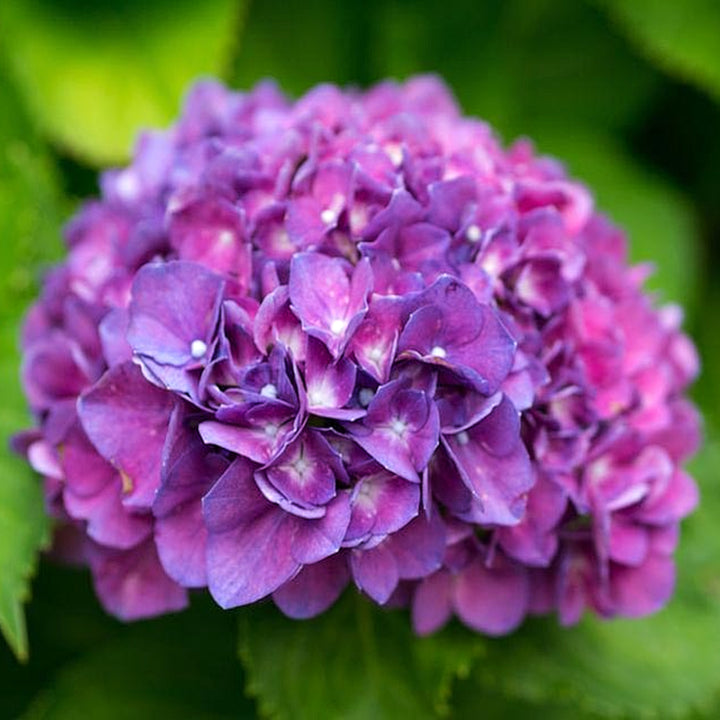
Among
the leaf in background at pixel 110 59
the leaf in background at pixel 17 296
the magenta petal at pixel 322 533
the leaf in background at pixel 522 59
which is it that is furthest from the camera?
the leaf in background at pixel 522 59

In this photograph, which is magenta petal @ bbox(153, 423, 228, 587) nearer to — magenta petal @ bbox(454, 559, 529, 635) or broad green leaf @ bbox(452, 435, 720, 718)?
magenta petal @ bbox(454, 559, 529, 635)

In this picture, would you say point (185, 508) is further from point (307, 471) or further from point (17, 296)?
point (17, 296)

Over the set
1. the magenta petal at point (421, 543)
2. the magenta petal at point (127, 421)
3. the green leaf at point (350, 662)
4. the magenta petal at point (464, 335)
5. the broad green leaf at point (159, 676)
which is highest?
the magenta petal at point (464, 335)

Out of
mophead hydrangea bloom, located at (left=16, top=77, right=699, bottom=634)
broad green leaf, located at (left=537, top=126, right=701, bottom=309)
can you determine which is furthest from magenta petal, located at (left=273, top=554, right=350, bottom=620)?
broad green leaf, located at (left=537, top=126, right=701, bottom=309)

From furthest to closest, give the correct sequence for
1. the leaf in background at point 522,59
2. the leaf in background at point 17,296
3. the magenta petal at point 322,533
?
the leaf in background at point 522,59 → the leaf in background at point 17,296 → the magenta petal at point 322,533

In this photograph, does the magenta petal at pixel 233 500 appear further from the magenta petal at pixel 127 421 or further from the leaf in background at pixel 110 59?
the leaf in background at pixel 110 59

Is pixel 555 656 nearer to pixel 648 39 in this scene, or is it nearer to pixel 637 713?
pixel 637 713

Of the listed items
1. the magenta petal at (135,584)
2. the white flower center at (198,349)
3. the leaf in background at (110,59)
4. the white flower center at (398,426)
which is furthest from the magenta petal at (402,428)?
the leaf in background at (110,59)
